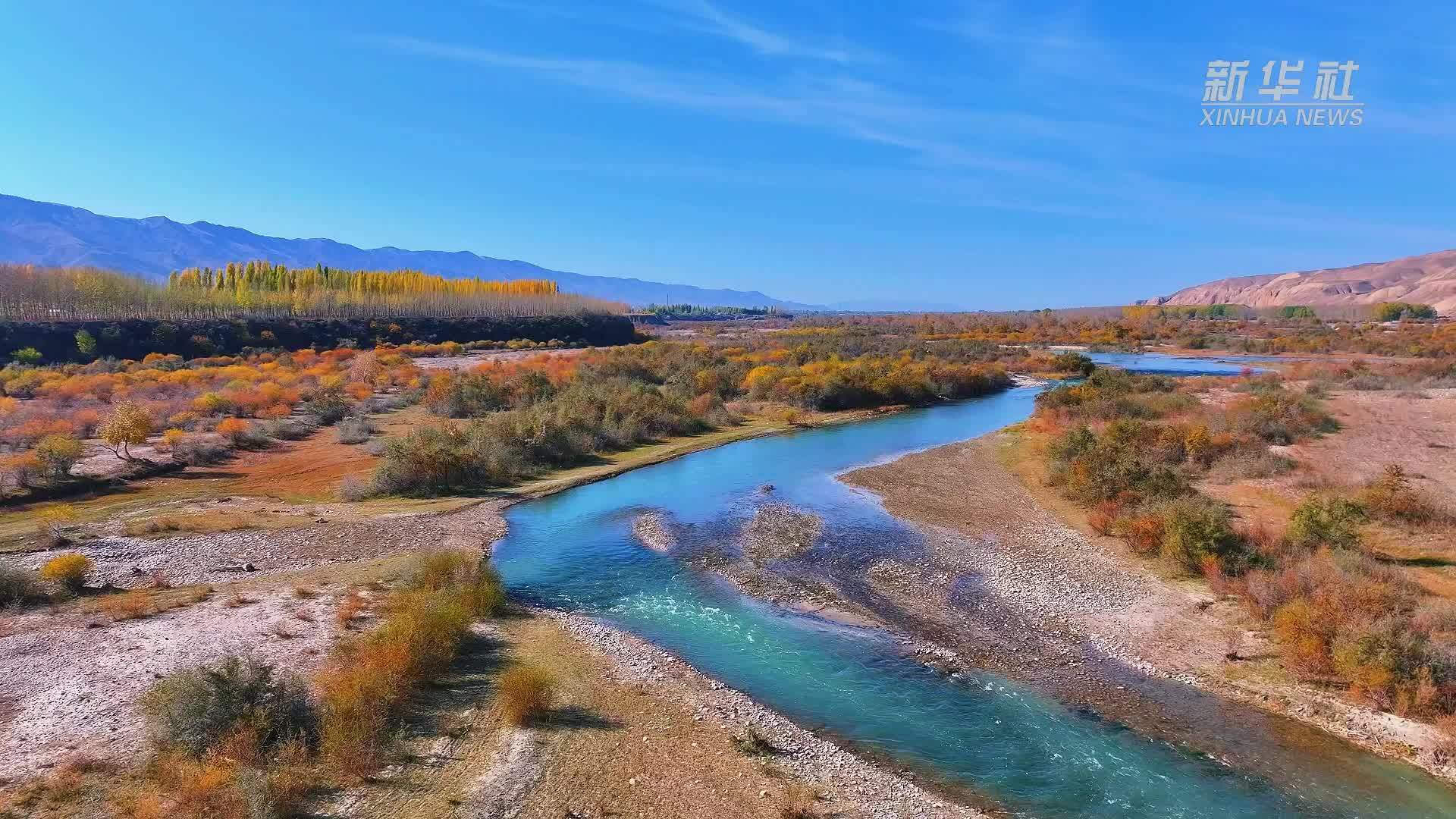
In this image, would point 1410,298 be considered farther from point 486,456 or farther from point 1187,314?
point 486,456

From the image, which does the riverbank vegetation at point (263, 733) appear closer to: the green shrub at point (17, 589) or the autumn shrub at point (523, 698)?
the autumn shrub at point (523, 698)

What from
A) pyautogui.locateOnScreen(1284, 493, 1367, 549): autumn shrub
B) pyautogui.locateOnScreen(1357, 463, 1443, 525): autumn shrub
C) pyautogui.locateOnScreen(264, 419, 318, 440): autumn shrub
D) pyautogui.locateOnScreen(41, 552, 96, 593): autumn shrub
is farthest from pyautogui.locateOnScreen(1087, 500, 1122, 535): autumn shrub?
pyautogui.locateOnScreen(264, 419, 318, 440): autumn shrub

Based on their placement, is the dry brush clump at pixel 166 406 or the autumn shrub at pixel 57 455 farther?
the dry brush clump at pixel 166 406

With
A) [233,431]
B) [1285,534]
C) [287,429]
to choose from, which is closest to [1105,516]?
[1285,534]

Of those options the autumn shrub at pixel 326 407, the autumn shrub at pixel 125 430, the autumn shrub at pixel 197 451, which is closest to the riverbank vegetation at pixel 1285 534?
the autumn shrub at pixel 197 451

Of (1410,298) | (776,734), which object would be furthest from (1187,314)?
(776,734)
